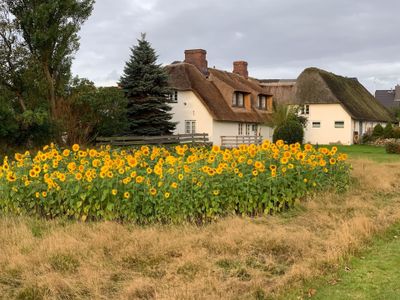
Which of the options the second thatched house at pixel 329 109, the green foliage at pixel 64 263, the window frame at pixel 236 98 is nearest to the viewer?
the green foliage at pixel 64 263

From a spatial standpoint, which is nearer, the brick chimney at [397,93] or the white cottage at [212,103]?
the white cottage at [212,103]

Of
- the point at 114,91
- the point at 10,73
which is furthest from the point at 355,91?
the point at 10,73

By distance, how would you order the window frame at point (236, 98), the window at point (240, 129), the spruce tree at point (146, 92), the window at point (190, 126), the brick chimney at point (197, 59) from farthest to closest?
the brick chimney at point (197, 59) < the window at point (240, 129) < the window frame at point (236, 98) < the window at point (190, 126) < the spruce tree at point (146, 92)

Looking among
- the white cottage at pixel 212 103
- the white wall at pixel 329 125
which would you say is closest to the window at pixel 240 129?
the white cottage at pixel 212 103

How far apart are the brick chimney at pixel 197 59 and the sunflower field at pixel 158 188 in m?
32.2

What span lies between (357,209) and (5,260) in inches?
217

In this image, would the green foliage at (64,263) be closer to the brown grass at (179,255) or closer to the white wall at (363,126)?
the brown grass at (179,255)

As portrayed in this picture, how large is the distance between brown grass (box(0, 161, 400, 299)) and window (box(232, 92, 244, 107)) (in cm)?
3076

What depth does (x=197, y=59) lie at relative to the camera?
132ft

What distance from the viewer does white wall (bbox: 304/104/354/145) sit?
141ft

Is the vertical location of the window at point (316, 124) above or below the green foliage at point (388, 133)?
above

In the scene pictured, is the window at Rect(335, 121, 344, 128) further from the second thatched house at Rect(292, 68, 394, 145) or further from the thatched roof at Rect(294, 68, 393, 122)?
the thatched roof at Rect(294, 68, 393, 122)

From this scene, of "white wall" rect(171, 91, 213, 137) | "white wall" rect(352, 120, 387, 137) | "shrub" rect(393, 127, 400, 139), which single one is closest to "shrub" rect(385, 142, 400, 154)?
"white wall" rect(171, 91, 213, 137)

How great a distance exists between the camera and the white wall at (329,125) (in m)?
42.8
